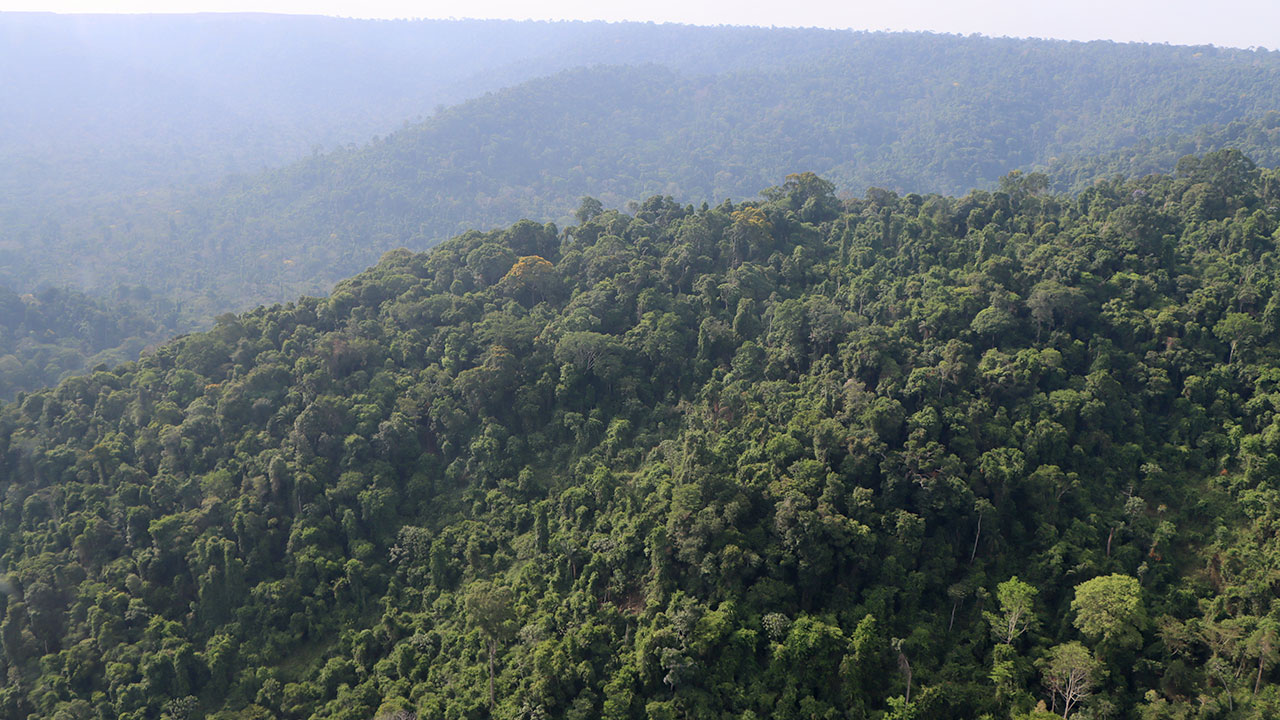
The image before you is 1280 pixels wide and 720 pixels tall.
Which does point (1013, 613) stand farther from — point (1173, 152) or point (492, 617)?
point (1173, 152)

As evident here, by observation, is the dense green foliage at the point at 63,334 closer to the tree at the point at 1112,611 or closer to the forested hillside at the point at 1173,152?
the tree at the point at 1112,611

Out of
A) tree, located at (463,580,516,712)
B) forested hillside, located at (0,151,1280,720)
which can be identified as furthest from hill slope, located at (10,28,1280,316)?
tree, located at (463,580,516,712)

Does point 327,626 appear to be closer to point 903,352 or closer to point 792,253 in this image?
point 903,352

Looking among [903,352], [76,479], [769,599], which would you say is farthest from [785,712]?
[76,479]

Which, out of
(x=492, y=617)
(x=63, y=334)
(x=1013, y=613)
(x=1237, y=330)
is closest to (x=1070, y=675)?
(x=1013, y=613)

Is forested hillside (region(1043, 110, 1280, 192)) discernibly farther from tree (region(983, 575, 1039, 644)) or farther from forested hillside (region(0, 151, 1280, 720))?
tree (region(983, 575, 1039, 644))
